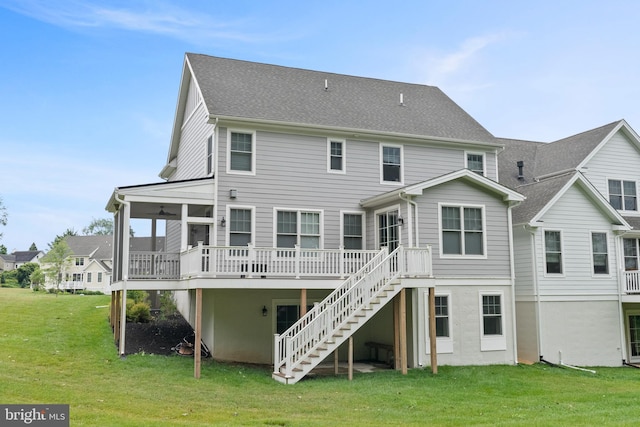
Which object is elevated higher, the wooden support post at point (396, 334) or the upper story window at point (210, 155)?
the upper story window at point (210, 155)

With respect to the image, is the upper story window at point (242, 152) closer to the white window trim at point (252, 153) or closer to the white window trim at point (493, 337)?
the white window trim at point (252, 153)

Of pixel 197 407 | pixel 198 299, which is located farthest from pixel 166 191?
pixel 197 407

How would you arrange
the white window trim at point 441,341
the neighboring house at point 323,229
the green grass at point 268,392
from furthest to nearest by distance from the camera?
the white window trim at point 441,341, the neighboring house at point 323,229, the green grass at point 268,392

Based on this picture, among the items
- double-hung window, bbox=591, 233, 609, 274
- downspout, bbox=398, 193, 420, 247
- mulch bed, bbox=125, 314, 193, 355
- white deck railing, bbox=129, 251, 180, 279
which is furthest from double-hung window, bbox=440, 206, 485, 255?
mulch bed, bbox=125, 314, 193, 355

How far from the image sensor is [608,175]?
24422 millimetres

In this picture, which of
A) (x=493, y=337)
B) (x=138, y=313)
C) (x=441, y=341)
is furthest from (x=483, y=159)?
(x=138, y=313)

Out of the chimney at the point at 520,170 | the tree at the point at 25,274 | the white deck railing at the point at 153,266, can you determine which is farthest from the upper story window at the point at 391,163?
the tree at the point at 25,274

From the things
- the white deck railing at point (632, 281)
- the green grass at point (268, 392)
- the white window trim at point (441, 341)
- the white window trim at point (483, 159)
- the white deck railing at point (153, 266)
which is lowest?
the green grass at point (268, 392)

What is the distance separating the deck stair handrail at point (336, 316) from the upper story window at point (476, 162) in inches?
245

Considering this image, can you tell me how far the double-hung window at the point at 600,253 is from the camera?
22.3 m

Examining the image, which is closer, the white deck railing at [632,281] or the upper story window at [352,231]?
the upper story window at [352,231]

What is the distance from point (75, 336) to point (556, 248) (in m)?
17.1

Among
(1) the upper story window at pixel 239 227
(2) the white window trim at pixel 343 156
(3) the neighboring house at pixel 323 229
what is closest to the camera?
(3) the neighboring house at pixel 323 229

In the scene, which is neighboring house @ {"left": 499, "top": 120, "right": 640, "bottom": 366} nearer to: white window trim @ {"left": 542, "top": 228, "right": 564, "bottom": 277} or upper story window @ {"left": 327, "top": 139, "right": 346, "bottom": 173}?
white window trim @ {"left": 542, "top": 228, "right": 564, "bottom": 277}
